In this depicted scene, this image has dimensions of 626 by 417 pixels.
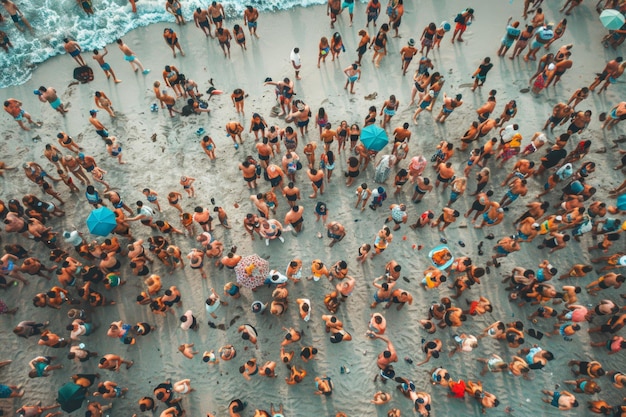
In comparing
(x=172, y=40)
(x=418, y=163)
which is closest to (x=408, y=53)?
(x=418, y=163)

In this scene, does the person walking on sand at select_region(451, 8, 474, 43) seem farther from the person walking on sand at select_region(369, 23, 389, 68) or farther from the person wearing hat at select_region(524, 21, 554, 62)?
the person walking on sand at select_region(369, 23, 389, 68)

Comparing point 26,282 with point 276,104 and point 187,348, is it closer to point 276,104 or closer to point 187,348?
point 187,348

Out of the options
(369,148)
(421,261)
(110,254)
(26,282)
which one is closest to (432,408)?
(421,261)

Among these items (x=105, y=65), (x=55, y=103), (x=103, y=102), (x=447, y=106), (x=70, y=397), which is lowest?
(x=70, y=397)

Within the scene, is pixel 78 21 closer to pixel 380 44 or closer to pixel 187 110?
pixel 187 110

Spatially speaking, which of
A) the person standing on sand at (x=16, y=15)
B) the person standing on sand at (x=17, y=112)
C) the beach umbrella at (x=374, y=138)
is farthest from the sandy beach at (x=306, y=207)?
the person standing on sand at (x=16, y=15)

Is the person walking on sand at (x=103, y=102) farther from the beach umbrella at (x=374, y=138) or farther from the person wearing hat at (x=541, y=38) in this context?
the person wearing hat at (x=541, y=38)

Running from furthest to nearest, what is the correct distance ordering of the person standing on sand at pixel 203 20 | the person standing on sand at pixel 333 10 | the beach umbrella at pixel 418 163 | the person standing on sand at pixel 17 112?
the person standing on sand at pixel 333 10 < the person standing on sand at pixel 203 20 < the person standing on sand at pixel 17 112 < the beach umbrella at pixel 418 163
